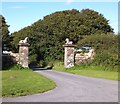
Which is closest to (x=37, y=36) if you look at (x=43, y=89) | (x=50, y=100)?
(x=43, y=89)

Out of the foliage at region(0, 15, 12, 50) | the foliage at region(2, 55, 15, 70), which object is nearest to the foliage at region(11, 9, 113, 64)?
the foliage at region(0, 15, 12, 50)

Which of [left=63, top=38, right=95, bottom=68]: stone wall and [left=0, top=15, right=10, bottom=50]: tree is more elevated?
[left=0, top=15, right=10, bottom=50]: tree

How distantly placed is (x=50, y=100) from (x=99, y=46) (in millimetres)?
20633

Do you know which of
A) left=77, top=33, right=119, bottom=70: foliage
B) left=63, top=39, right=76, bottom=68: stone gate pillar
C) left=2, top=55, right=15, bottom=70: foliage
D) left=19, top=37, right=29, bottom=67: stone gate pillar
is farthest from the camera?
left=63, top=39, right=76, bottom=68: stone gate pillar

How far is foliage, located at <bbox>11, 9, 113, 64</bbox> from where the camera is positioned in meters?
41.5

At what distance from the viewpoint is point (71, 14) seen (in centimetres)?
5291

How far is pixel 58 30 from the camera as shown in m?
47.2

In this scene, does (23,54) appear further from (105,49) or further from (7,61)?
(105,49)

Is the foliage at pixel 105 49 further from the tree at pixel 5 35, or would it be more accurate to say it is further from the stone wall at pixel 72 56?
the tree at pixel 5 35

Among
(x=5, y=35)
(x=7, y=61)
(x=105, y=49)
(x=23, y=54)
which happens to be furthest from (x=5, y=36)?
(x=105, y=49)

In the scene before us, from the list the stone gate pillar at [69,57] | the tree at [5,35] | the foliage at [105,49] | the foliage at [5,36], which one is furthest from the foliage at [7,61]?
the foliage at [5,36]

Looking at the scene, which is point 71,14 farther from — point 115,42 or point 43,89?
point 43,89

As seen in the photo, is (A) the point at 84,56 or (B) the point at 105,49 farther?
(A) the point at 84,56

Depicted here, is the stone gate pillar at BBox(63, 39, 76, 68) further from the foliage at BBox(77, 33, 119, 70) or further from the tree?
the tree
